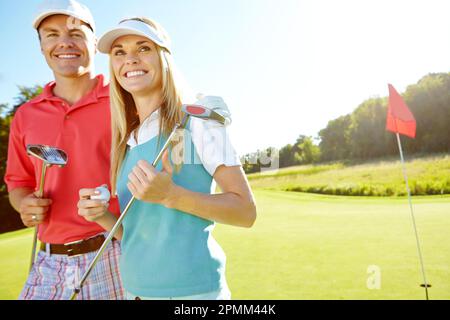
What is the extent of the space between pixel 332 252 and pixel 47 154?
2378 mm

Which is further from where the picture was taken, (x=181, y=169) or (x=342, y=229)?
(x=342, y=229)

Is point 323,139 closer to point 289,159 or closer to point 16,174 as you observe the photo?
point 289,159

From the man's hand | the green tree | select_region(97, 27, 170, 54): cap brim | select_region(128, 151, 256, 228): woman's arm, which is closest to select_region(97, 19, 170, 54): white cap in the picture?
select_region(97, 27, 170, 54): cap brim

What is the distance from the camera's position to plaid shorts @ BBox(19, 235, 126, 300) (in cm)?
146

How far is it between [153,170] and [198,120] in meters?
0.20

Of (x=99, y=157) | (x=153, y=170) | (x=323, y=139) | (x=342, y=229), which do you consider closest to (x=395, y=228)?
(x=342, y=229)

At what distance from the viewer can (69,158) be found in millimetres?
1531

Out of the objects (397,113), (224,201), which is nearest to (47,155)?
(224,201)

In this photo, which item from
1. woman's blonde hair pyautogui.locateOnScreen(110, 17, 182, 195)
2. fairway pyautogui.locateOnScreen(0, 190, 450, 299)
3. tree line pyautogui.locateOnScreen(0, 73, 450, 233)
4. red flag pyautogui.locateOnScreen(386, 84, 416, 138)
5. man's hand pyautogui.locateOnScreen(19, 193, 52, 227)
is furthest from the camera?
tree line pyautogui.locateOnScreen(0, 73, 450, 233)

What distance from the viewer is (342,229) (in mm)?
3902

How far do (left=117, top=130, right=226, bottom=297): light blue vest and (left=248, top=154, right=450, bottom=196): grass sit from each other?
3.29 meters

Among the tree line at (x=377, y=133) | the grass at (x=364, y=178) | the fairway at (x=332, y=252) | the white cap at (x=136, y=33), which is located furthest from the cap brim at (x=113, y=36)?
Answer: the grass at (x=364, y=178)

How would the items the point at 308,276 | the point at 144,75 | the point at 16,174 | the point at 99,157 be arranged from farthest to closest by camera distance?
the point at 308,276 < the point at 16,174 < the point at 99,157 < the point at 144,75

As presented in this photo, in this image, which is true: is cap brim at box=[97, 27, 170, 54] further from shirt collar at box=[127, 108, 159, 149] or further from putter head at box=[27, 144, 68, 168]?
putter head at box=[27, 144, 68, 168]
